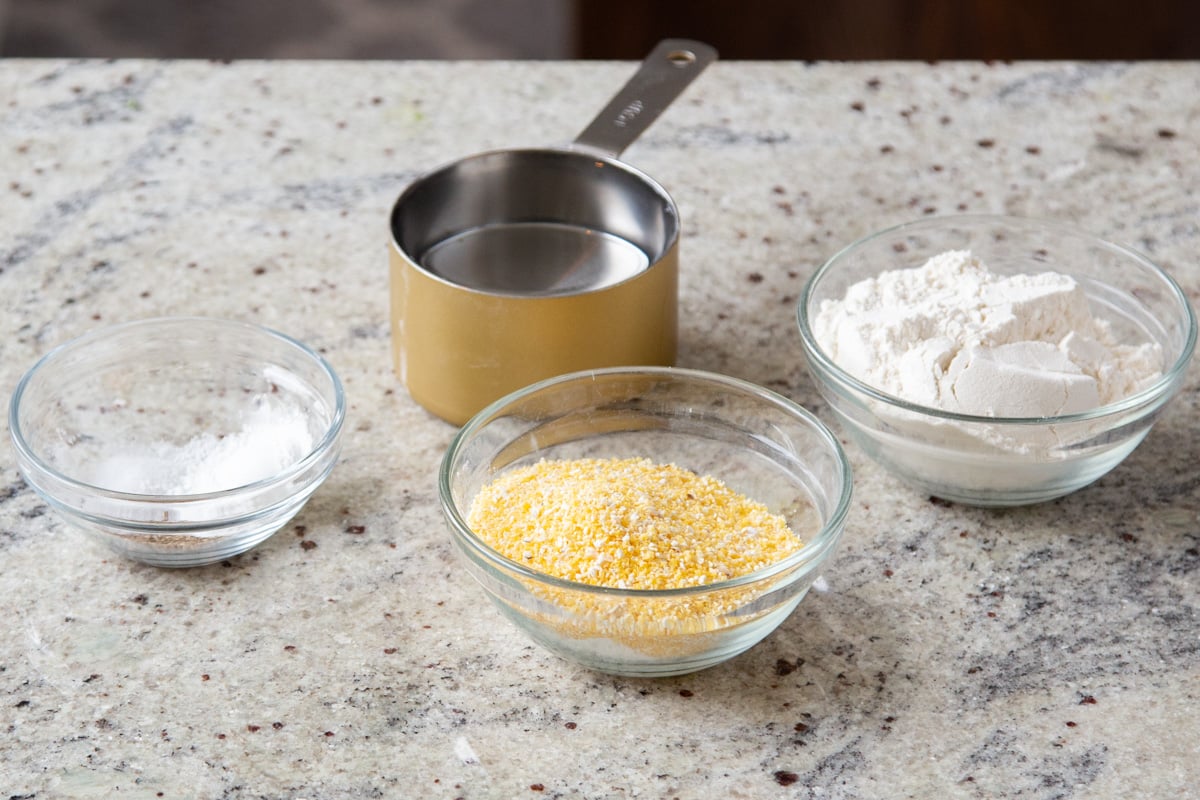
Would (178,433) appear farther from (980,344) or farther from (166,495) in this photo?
(980,344)

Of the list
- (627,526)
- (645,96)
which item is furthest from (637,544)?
(645,96)

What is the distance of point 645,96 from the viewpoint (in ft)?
4.11

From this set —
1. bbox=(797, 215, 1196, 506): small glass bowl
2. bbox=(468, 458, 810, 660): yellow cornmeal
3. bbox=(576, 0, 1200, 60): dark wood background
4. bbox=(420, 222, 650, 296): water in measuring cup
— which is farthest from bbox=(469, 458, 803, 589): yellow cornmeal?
bbox=(576, 0, 1200, 60): dark wood background

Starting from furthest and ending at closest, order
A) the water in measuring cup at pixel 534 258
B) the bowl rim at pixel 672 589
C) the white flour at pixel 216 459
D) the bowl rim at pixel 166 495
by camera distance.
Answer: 1. the water in measuring cup at pixel 534 258
2. the white flour at pixel 216 459
3. the bowl rim at pixel 166 495
4. the bowl rim at pixel 672 589

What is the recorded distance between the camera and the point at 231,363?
3.90 ft

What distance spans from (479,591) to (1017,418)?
1.29 feet

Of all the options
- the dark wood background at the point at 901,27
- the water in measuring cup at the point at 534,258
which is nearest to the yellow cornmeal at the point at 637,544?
the water in measuring cup at the point at 534,258

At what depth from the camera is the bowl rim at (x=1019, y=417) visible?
0.98 meters

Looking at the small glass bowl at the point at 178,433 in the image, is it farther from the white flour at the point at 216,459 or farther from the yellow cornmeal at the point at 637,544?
the yellow cornmeal at the point at 637,544

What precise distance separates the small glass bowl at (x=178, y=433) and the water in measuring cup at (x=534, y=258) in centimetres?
16

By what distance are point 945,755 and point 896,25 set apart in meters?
2.23

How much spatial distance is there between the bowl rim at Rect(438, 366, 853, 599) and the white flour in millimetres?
175

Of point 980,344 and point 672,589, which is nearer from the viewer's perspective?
point 672,589

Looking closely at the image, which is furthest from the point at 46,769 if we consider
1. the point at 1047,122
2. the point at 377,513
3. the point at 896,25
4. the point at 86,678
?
the point at 896,25
